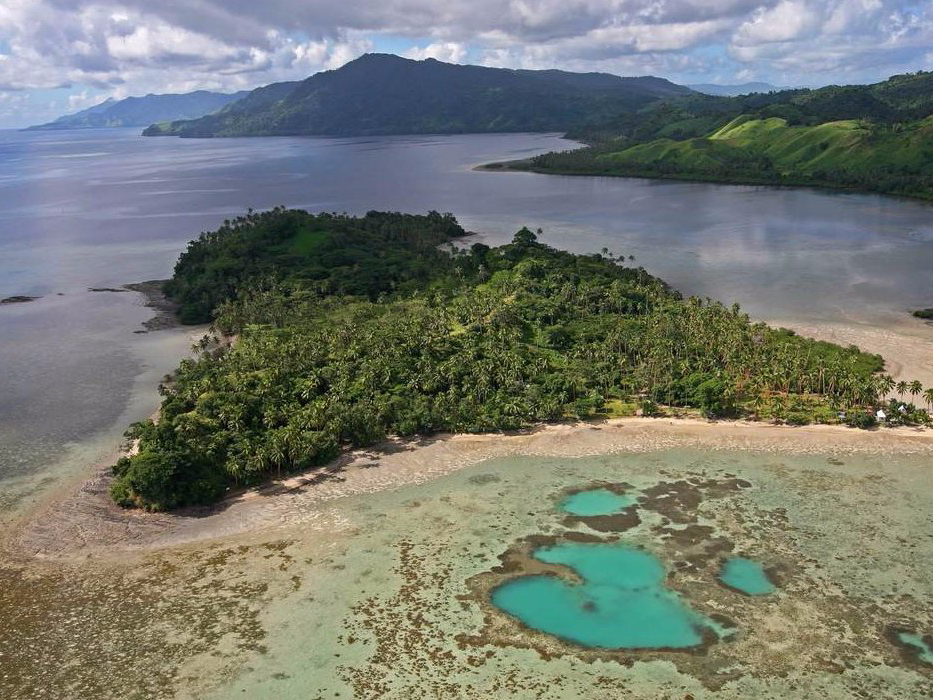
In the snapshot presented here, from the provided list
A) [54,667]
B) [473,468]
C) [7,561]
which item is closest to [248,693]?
[54,667]

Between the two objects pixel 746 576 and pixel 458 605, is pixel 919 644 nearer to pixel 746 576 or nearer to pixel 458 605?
pixel 746 576

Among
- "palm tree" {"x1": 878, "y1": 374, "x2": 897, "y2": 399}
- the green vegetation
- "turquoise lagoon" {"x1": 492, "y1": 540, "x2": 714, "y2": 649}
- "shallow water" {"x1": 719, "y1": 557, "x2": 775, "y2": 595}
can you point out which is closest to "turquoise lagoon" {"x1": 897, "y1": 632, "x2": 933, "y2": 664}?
"shallow water" {"x1": 719, "y1": 557, "x2": 775, "y2": 595}

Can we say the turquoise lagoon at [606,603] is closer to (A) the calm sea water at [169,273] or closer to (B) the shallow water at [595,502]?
(B) the shallow water at [595,502]

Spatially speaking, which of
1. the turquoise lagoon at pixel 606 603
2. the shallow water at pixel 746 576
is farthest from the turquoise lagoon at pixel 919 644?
the turquoise lagoon at pixel 606 603

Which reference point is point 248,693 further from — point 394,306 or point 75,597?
point 394,306

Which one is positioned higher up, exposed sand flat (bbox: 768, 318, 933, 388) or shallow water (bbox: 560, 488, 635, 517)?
exposed sand flat (bbox: 768, 318, 933, 388)

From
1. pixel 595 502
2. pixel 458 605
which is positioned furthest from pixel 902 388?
pixel 458 605

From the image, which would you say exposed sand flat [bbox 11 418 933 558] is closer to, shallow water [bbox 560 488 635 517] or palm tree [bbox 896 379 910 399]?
palm tree [bbox 896 379 910 399]
